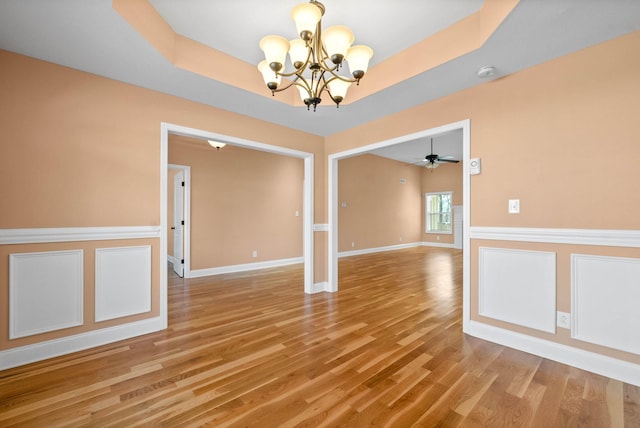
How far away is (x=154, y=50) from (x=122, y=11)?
0.38m

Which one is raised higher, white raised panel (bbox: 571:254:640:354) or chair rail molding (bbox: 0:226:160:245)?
chair rail molding (bbox: 0:226:160:245)

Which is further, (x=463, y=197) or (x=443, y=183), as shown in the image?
(x=443, y=183)

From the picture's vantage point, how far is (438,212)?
1024cm

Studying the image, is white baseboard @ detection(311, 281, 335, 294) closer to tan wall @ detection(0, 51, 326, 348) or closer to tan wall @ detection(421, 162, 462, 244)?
tan wall @ detection(0, 51, 326, 348)

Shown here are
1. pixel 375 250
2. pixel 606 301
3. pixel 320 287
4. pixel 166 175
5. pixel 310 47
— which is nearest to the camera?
pixel 310 47

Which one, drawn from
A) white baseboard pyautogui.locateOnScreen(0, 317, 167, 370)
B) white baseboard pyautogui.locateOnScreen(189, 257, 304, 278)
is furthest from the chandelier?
white baseboard pyautogui.locateOnScreen(189, 257, 304, 278)

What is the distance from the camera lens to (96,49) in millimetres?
2189

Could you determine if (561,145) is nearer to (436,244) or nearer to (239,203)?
(239,203)

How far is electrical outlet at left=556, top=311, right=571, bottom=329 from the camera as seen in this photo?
222cm

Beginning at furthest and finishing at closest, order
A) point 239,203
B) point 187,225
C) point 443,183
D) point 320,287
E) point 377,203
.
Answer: point 443,183
point 377,203
point 239,203
point 187,225
point 320,287

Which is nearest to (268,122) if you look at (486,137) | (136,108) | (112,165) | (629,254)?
(136,108)

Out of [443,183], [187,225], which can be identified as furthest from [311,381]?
[443,183]

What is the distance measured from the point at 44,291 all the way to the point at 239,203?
366 cm

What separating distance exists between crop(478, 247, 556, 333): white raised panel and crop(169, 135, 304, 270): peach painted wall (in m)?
4.57
